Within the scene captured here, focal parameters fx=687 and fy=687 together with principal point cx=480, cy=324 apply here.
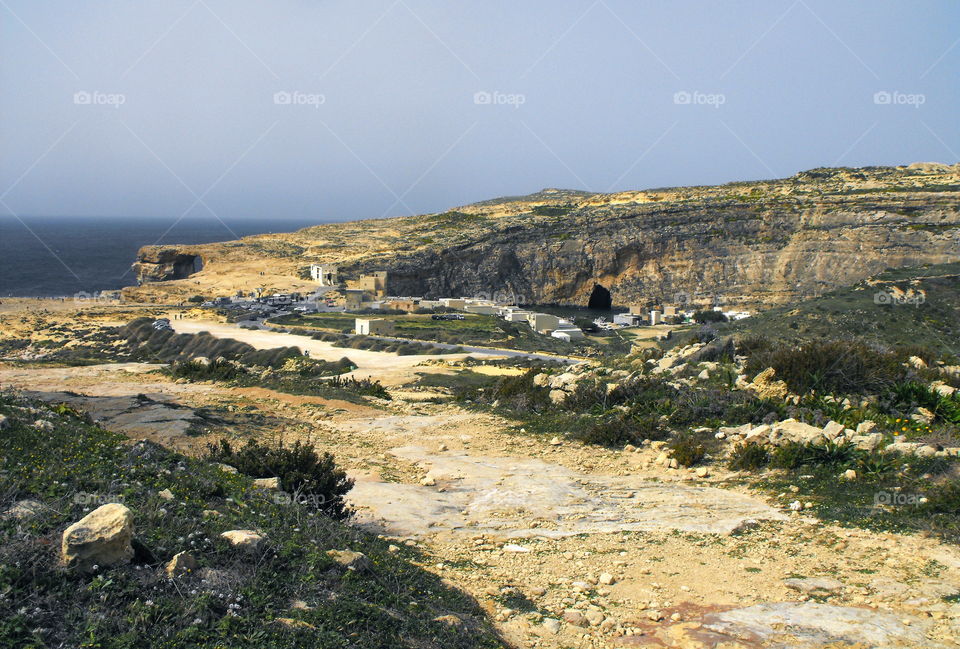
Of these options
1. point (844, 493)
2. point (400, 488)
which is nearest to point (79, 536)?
point (400, 488)

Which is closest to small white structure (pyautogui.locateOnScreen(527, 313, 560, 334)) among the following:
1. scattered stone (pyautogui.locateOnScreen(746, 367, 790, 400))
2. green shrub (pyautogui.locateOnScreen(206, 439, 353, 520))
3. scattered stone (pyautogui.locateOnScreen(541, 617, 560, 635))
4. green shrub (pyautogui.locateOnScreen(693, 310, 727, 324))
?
green shrub (pyautogui.locateOnScreen(693, 310, 727, 324))

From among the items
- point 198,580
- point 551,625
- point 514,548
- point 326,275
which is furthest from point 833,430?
point 326,275

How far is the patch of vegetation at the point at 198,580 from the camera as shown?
3672mm

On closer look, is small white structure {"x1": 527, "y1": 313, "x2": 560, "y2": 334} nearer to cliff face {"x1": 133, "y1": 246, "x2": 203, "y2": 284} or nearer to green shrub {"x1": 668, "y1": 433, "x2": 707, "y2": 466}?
green shrub {"x1": 668, "y1": 433, "x2": 707, "y2": 466}

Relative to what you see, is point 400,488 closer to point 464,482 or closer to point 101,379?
point 464,482

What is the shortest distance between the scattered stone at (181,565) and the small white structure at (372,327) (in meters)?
30.1

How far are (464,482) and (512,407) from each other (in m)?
5.02

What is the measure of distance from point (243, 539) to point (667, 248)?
6867 cm

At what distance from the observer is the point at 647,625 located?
4.91m

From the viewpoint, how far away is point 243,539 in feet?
15.2

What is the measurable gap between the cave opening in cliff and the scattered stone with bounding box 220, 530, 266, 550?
69413 millimetres

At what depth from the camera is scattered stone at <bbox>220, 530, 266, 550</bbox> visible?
181 inches

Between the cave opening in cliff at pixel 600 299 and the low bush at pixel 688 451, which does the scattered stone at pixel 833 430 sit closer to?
the low bush at pixel 688 451

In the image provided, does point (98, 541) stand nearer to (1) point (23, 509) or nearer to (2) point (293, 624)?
(1) point (23, 509)
